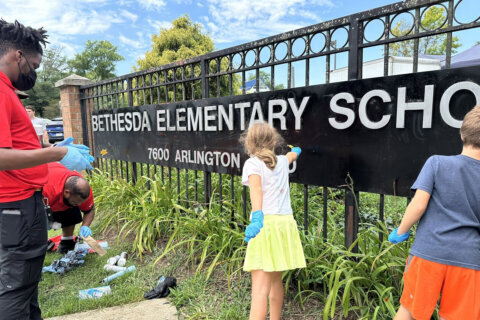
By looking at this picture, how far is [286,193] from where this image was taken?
2.10 m

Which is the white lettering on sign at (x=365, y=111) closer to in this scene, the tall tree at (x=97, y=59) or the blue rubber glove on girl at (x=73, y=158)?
the blue rubber glove on girl at (x=73, y=158)

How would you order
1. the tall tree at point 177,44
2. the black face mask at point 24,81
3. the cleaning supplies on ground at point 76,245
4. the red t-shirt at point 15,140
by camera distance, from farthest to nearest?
the tall tree at point 177,44 < the cleaning supplies on ground at point 76,245 < the black face mask at point 24,81 < the red t-shirt at point 15,140

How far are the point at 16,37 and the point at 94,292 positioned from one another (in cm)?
204

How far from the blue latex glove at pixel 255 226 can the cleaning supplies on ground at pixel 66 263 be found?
7.47 feet

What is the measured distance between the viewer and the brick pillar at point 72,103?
604 cm

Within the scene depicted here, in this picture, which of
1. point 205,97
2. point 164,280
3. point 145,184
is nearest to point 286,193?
point 164,280

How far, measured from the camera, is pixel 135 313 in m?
2.46

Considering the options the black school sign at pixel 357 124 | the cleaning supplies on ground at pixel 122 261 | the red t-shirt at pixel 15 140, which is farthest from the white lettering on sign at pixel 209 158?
the red t-shirt at pixel 15 140

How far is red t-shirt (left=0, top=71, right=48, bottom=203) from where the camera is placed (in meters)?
1.71

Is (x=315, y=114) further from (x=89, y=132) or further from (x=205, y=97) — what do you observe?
(x=89, y=132)

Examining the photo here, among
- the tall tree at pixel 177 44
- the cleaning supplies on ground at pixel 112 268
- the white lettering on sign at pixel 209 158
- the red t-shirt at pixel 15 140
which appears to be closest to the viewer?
the red t-shirt at pixel 15 140

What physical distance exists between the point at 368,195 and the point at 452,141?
3344 millimetres

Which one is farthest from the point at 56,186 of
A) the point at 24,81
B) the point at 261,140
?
the point at 261,140

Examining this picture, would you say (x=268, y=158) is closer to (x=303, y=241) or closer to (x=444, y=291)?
(x=303, y=241)
